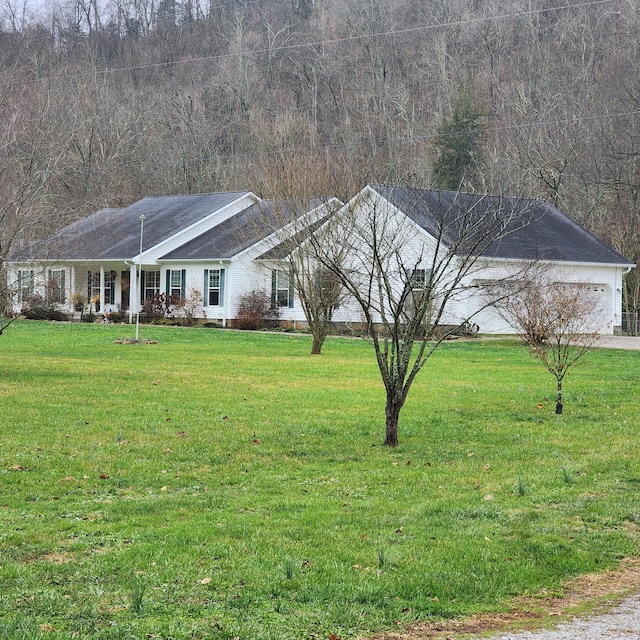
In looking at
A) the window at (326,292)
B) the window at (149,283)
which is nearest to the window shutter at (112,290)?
the window at (149,283)

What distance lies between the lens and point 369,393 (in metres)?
16.7

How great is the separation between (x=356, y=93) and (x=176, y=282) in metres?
24.0

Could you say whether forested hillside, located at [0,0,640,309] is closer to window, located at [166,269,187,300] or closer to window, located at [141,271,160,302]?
window, located at [141,271,160,302]

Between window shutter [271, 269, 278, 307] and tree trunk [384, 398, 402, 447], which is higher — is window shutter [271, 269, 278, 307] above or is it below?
above

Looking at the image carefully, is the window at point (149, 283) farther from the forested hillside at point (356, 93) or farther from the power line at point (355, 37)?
the power line at point (355, 37)

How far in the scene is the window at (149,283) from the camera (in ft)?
137

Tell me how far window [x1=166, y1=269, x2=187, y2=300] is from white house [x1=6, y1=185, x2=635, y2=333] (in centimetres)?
4

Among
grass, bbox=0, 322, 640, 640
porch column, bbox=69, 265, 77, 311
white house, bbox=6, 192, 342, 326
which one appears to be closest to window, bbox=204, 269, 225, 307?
white house, bbox=6, 192, 342, 326

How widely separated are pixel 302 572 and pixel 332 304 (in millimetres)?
20025

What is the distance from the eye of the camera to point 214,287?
129 ft

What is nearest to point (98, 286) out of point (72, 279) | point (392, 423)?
point (72, 279)

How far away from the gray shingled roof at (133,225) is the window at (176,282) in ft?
5.06

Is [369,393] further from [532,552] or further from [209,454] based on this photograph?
[532,552]

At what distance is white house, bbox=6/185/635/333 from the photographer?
1283 inches
